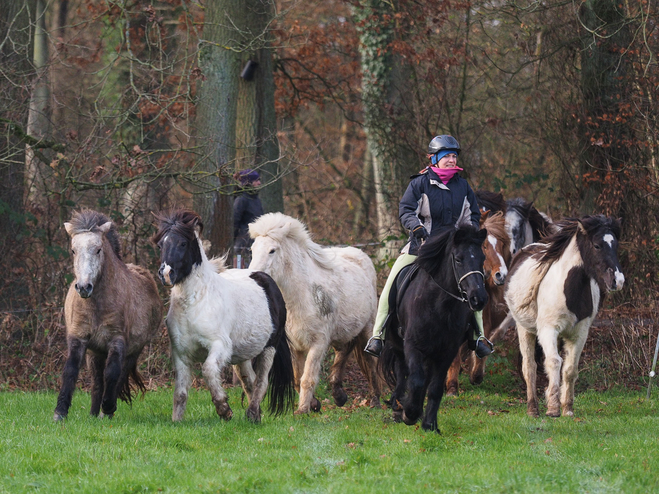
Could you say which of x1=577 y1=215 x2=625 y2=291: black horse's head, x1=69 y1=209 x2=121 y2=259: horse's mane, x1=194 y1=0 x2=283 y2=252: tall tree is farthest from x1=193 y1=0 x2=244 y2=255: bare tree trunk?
x1=577 y1=215 x2=625 y2=291: black horse's head

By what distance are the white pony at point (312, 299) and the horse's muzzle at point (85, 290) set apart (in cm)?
233

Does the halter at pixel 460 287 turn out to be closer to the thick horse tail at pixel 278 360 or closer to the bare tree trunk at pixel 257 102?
the thick horse tail at pixel 278 360

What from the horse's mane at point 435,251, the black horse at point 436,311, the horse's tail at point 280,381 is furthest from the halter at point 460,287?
the horse's tail at point 280,381

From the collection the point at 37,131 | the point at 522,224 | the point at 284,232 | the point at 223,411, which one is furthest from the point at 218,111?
the point at 223,411

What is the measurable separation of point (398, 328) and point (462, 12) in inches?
392

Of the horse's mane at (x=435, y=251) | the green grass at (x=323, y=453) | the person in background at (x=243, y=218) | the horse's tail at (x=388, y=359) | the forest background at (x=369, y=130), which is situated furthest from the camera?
the person in background at (x=243, y=218)

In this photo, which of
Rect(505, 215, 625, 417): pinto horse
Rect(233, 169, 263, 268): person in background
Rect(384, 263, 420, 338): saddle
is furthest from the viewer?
Rect(233, 169, 263, 268): person in background

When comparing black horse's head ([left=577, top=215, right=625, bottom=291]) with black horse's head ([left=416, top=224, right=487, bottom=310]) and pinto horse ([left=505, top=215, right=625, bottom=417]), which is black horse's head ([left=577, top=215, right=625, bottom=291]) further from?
black horse's head ([left=416, top=224, right=487, bottom=310])

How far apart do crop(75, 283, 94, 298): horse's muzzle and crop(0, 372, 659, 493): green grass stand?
1196mm

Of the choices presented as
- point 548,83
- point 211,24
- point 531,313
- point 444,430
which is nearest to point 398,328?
point 444,430

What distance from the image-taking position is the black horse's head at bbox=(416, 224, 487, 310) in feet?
23.5

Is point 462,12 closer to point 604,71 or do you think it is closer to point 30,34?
point 604,71

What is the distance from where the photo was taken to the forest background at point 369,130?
12055mm

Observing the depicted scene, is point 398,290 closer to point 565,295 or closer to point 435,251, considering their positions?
point 435,251
